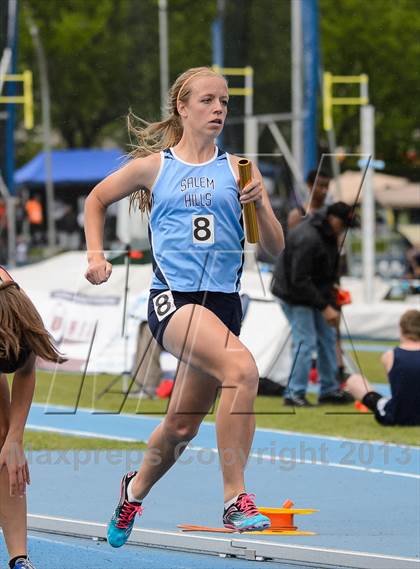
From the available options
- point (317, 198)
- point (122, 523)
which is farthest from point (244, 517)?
→ point (317, 198)

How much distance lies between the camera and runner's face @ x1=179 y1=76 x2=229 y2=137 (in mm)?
6242

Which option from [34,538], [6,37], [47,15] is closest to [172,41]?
[47,15]

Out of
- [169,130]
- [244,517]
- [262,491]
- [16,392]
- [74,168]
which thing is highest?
[169,130]

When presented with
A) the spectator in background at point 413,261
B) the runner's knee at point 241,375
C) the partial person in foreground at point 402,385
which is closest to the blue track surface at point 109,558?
the runner's knee at point 241,375

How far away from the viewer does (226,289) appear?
6246mm

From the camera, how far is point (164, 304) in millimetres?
6219

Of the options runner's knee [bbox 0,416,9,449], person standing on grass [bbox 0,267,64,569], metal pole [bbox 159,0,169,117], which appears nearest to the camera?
person standing on grass [bbox 0,267,64,569]

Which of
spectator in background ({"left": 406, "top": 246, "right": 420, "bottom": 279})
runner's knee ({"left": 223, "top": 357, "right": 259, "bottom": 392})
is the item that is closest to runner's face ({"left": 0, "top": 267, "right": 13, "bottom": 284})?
runner's knee ({"left": 223, "top": 357, "right": 259, "bottom": 392})

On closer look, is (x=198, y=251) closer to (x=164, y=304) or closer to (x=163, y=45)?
(x=164, y=304)

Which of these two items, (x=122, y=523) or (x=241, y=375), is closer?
(x=241, y=375)

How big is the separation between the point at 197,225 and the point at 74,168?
134ft

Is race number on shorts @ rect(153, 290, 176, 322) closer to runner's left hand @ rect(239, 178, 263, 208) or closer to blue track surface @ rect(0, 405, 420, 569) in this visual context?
runner's left hand @ rect(239, 178, 263, 208)

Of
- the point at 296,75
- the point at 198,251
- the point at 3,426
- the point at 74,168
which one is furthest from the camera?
the point at 74,168

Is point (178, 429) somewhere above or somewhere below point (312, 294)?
above
